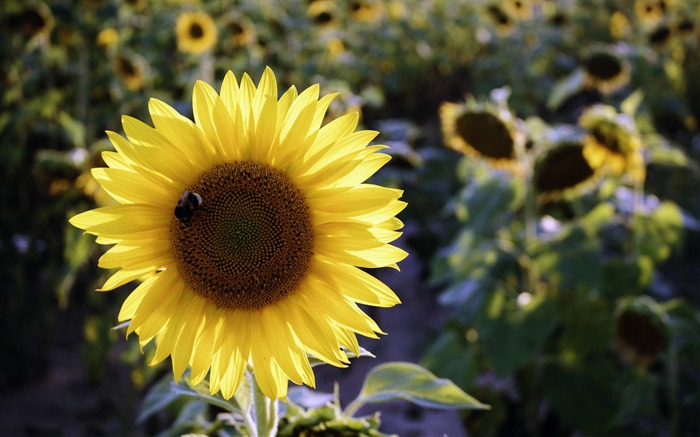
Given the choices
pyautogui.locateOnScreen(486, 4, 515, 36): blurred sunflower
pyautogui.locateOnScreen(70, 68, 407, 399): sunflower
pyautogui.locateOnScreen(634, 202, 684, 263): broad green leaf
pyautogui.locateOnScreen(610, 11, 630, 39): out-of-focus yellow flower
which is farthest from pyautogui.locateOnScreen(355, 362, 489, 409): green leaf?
pyautogui.locateOnScreen(610, 11, 630, 39): out-of-focus yellow flower

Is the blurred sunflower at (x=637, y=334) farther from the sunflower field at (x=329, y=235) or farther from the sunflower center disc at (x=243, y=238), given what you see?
the sunflower center disc at (x=243, y=238)

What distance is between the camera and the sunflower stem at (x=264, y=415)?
0.74 m

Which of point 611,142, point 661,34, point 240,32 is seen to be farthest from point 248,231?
point 661,34

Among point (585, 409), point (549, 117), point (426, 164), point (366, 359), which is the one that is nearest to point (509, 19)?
point (549, 117)

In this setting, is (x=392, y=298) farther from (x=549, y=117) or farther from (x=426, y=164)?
(x=549, y=117)

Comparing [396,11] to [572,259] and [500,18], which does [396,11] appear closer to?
[500,18]

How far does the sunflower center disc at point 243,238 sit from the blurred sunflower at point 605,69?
95.2 inches

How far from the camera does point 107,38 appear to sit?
132 inches

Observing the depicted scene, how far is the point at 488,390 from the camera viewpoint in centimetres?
186

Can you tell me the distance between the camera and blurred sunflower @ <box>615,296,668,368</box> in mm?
1532

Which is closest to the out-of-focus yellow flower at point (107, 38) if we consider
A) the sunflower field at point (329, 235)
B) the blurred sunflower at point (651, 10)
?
the sunflower field at point (329, 235)

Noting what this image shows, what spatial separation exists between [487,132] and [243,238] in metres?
1.05

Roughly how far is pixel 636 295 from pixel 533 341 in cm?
38

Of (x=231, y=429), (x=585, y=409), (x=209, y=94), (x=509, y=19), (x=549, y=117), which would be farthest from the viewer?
(x=549, y=117)
